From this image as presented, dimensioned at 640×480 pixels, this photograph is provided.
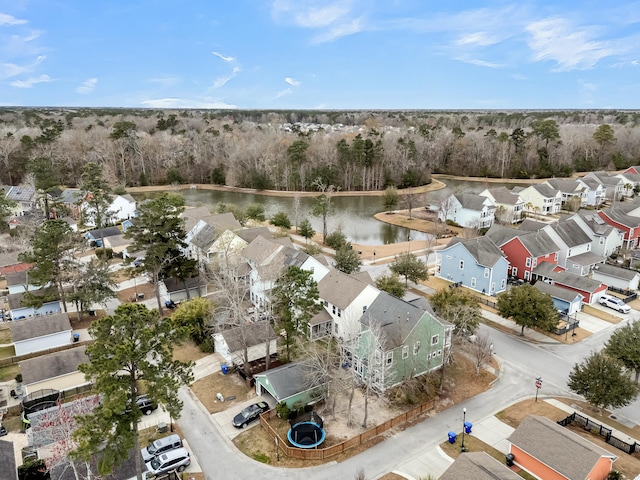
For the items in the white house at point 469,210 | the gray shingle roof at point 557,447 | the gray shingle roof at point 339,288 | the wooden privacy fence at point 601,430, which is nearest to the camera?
the gray shingle roof at point 557,447

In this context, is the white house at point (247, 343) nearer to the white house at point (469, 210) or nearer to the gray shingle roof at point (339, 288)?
the gray shingle roof at point (339, 288)

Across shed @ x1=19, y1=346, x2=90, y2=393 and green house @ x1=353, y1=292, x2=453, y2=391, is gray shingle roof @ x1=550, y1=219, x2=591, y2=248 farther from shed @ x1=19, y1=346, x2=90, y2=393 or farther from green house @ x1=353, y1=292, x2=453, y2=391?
shed @ x1=19, y1=346, x2=90, y2=393

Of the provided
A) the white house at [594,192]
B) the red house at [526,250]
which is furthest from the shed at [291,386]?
the white house at [594,192]

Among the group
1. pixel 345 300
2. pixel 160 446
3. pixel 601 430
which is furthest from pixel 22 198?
pixel 601 430

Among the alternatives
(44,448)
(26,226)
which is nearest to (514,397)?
(44,448)

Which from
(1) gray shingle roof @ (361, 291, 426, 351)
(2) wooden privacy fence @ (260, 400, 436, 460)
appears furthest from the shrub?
(2) wooden privacy fence @ (260, 400, 436, 460)

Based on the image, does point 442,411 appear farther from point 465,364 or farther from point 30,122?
point 30,122
